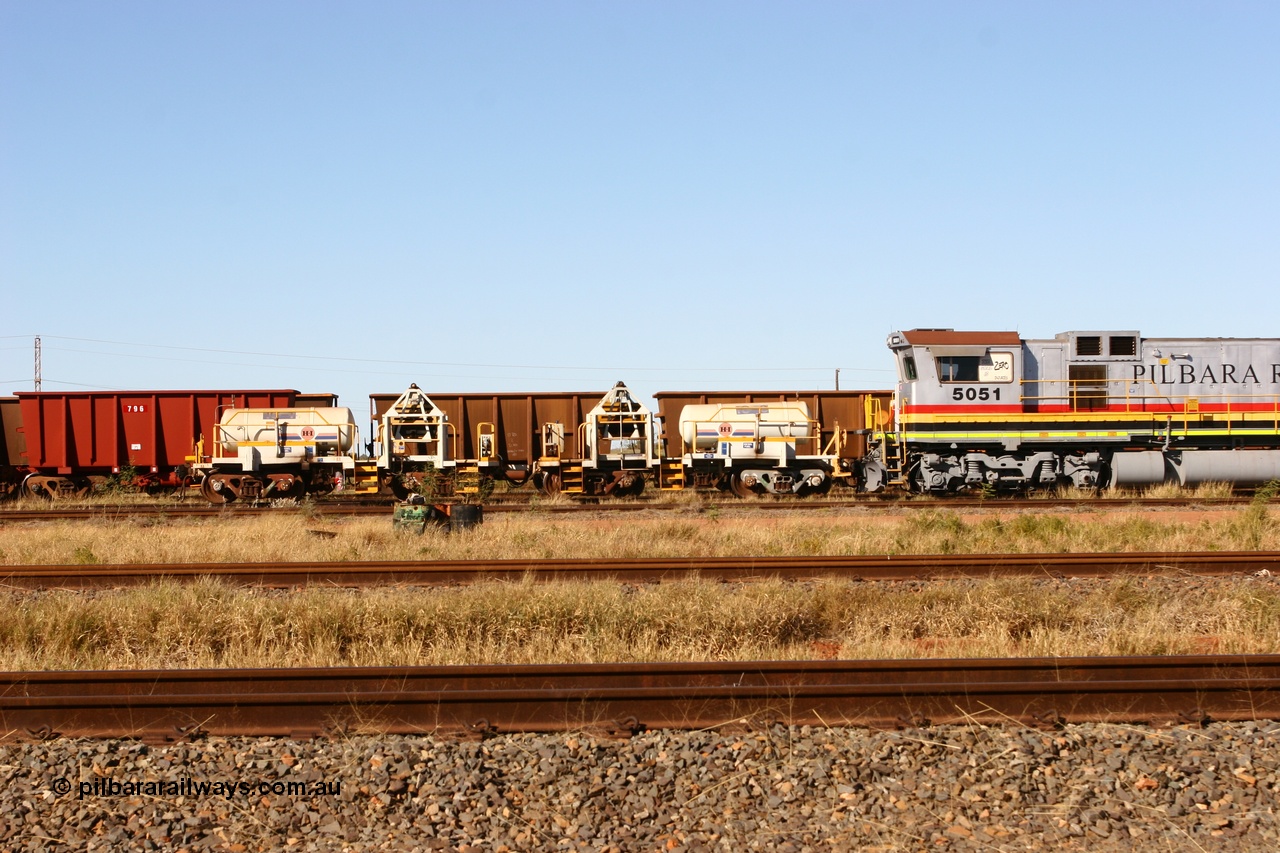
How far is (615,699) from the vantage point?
6.45 m

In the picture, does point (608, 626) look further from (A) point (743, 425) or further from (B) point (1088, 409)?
(B) point (1088, 409)

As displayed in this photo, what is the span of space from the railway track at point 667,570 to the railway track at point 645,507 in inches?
281

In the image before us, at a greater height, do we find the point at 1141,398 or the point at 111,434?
the point at 1141,398

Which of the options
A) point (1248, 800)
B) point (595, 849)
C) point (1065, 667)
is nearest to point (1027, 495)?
point (1065, 667)

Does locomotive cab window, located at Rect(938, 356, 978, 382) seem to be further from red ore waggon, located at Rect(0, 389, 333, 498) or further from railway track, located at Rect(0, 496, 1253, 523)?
red ore waggon, located at Rect(0, 389, 333, 498)

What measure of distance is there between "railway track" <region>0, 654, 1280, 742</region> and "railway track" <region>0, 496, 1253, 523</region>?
41.8 ft

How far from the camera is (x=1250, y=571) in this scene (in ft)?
38.6

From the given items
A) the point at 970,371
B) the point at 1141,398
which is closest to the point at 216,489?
the point at 970,371

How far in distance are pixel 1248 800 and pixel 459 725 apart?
441 cm

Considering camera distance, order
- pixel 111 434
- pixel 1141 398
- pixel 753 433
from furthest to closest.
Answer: pixel 111 434 < pixel 753 433 < pixel 1141 398

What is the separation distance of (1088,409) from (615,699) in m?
18.8

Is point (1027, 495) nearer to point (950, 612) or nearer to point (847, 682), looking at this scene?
point (950, 612)

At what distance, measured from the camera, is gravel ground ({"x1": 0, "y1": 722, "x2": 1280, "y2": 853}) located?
16.1ft

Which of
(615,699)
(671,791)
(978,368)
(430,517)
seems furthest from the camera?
(978,368)
